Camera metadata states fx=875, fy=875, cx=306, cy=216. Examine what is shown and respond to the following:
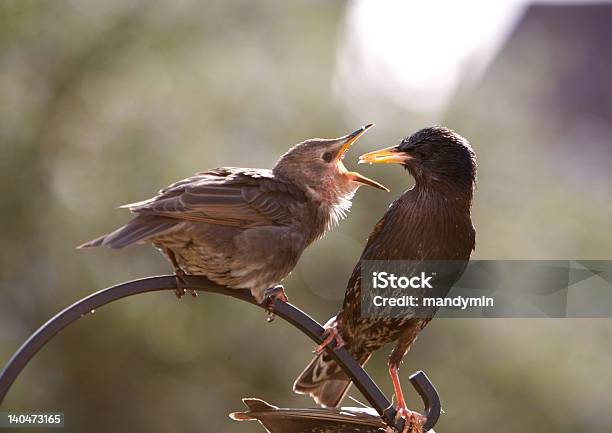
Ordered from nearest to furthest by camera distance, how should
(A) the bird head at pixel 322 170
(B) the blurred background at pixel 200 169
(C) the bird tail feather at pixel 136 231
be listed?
(C) the bird tail feather at pixel 136 231 < (A) the bird head at pixel 322 170 < (B) the blurred background at pixel 200 169

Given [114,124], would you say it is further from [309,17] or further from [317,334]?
[317,334]

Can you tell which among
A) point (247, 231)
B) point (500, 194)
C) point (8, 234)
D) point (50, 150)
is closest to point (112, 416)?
point (8, 234)

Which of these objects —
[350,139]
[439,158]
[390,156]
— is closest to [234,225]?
[350,139]

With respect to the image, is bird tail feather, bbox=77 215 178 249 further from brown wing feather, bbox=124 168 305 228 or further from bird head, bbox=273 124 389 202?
bird head, bbox=273 124 389 202

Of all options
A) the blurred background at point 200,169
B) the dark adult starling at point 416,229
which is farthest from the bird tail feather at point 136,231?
the blurred background at point 200,169

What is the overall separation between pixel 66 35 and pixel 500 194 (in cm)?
421

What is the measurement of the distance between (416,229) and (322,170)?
0.48 m

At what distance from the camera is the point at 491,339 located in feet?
25.0

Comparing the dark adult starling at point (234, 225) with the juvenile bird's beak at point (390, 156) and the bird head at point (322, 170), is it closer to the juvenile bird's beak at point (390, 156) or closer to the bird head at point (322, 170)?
the bird head at point (322, 170)

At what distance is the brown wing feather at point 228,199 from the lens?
312 centimetres

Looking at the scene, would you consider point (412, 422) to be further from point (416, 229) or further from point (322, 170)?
point (322, 170)

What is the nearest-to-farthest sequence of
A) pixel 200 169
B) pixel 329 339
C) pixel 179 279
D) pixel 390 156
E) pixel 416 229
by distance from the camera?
pixel 179 279 → pixel 329 339 → pixel 416 229 → pixel 390 156 → pixel 200 169

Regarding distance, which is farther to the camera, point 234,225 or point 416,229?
point 416,229

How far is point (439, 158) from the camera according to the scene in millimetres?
3844
